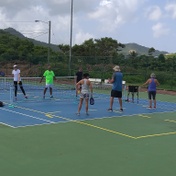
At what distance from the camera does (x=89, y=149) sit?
28.0 feet

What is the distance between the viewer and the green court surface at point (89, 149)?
22.9 feet

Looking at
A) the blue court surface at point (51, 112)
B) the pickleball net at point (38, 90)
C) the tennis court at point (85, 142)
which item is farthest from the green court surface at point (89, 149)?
the pickleball net at point (38, 90)

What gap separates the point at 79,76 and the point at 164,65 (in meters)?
15.6

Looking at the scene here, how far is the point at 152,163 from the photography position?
755 cm

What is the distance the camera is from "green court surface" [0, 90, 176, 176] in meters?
6.97

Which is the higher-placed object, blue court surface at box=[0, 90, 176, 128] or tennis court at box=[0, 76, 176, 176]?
blue court surface at box=[0, 90, 176, 128]

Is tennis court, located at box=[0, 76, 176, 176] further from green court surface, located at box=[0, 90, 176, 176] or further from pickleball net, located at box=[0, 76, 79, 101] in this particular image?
pickleball net, located at box=[0, 76, 79, 101]

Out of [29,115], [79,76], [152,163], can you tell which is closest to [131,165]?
[152,163]

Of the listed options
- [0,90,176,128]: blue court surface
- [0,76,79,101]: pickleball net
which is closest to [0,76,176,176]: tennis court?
[0,90,176,128]: blue court surface

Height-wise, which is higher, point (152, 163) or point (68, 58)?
point (68, 58)

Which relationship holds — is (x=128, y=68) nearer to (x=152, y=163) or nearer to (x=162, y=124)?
(x=162, y=124)

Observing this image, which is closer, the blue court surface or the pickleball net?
the blue court surface

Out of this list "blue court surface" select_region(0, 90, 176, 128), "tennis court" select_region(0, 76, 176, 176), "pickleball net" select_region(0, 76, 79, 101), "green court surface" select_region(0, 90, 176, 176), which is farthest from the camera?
"pickleball net" select_region(0, 76, 79, 101)

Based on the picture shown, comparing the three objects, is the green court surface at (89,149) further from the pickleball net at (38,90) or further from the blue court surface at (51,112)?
the pickleball net at (38,90)
